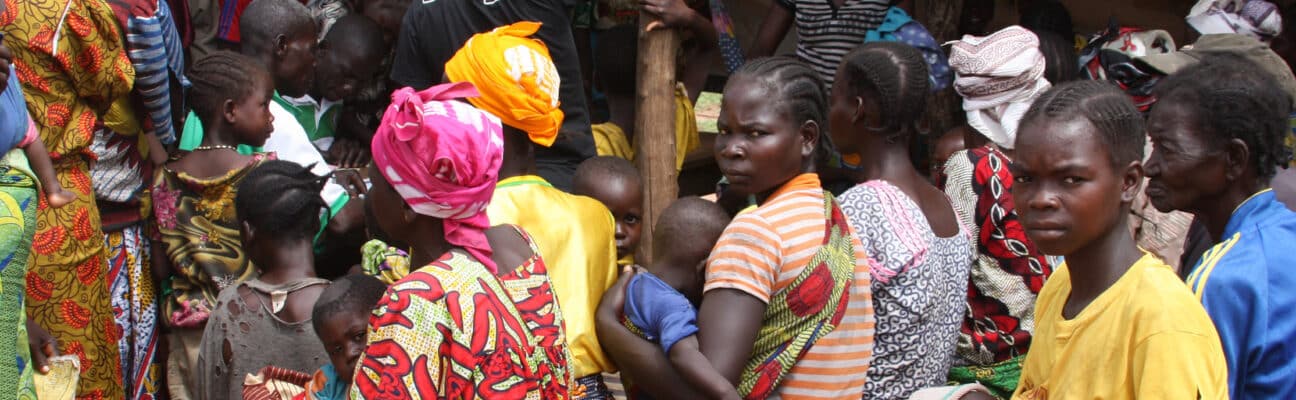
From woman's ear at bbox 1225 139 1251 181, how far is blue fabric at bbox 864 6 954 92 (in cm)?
214

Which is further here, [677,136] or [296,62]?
A: [677,136]

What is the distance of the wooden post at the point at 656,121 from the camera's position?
4.78 metres

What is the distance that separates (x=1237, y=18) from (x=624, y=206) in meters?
3.08

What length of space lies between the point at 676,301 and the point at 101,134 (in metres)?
2.54

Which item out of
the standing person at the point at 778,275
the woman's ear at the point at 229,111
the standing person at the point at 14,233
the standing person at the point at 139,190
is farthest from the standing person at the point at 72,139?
the standing person at the point at 778,275

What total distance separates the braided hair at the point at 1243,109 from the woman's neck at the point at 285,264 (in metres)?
2.58

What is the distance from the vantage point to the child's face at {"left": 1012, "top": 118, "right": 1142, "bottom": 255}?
2.46 meters

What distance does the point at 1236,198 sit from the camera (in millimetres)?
2865

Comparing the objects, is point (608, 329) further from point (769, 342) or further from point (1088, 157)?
point (1088, 157)

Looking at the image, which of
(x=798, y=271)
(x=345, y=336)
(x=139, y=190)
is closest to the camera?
(x=798, y=271)

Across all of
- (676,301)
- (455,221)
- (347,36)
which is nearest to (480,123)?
(455,221)

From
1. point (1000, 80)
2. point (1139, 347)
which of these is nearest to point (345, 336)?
point (1139, 347)

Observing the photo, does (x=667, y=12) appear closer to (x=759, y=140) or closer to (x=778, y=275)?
(x=759, y=140)

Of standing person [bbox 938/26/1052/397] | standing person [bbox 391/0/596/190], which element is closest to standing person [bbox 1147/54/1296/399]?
standing person [bbox 938/26/1052/397]
